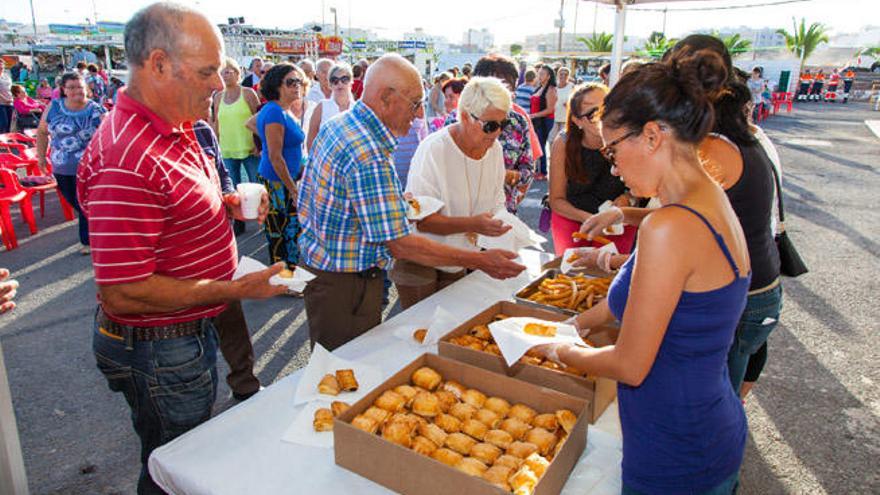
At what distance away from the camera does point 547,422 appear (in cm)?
146

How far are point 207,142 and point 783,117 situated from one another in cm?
2408

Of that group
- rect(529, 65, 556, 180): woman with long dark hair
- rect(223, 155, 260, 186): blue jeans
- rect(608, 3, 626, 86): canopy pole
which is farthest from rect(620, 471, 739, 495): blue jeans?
rect(529, 65, 556, 180): woman with long dark hair

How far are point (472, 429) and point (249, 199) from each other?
1128 millimetres

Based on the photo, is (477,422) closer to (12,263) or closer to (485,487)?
(485,487)

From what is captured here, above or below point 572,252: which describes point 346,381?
below

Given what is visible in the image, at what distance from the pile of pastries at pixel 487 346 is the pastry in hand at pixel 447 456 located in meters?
0.42

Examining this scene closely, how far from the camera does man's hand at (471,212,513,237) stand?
8.07 feet

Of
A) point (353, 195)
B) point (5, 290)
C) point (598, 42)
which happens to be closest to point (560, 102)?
point (353, 195)

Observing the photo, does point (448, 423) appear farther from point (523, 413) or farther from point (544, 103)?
point (544, 103)

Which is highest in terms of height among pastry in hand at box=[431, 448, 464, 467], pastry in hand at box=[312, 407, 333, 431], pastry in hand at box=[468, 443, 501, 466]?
pastry in hand at box=[431, 448, 464, 467]

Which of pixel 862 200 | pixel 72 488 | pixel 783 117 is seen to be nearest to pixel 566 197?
pixel 72 488

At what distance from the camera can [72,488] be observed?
2531 mm

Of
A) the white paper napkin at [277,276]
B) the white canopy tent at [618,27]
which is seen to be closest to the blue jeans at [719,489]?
the white paper napkin at [277,276]

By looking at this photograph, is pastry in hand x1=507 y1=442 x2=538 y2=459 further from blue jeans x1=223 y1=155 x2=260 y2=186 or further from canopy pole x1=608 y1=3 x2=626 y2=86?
blue jeans x1=223 y1=155 x2=260 y2=186
